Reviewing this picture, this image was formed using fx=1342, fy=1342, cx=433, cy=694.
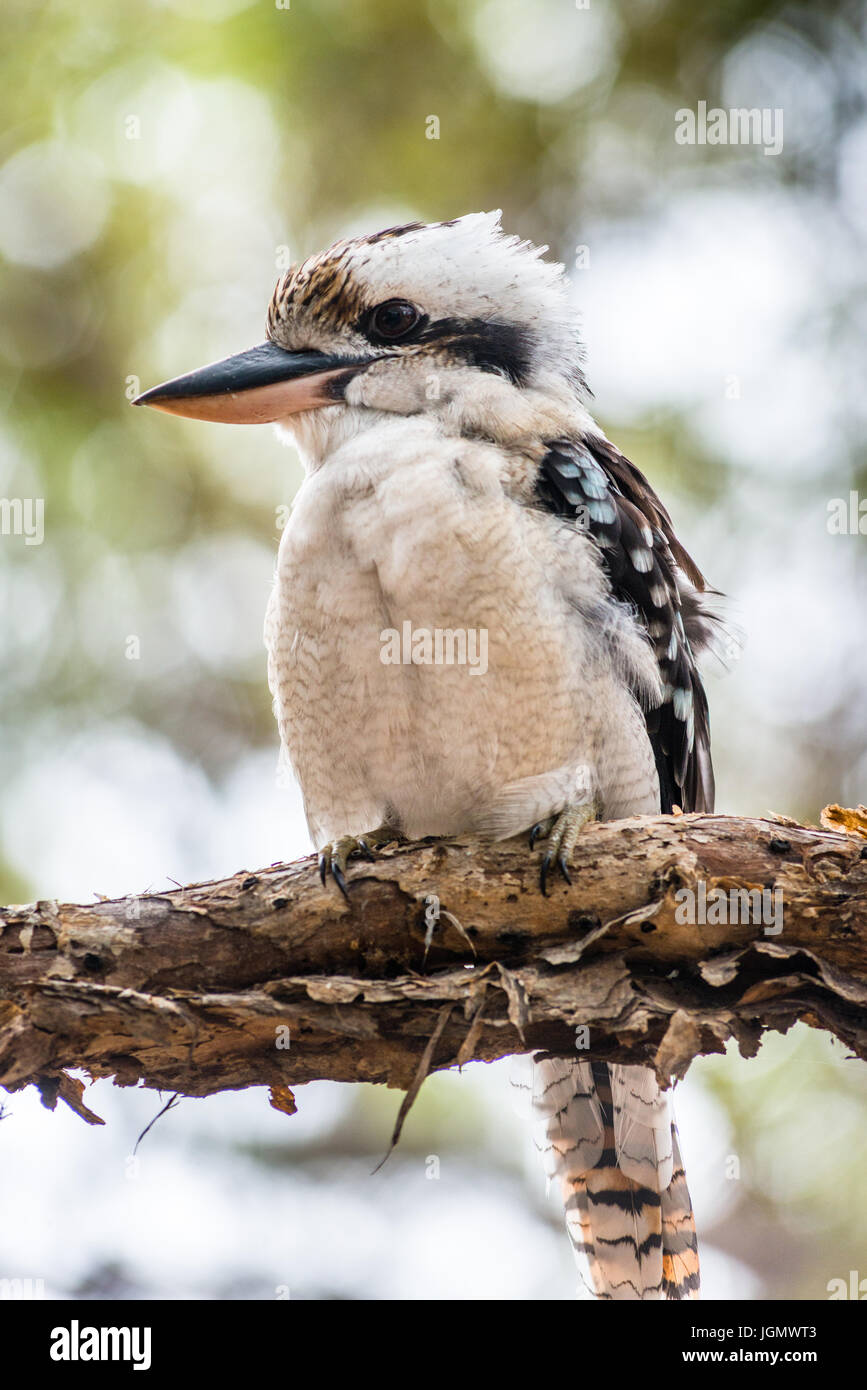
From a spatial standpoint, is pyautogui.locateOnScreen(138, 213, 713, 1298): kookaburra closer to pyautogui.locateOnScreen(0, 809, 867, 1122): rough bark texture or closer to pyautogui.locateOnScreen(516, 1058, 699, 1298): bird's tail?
pyautogui.locateOnScreen(516, 1058, 699, 1298): bird's tail

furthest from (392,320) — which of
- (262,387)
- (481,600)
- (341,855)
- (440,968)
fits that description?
(440,968)

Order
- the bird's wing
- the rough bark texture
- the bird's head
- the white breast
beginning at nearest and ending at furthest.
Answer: the rough bark texture
the white breast
the bird's wing
the bird's head

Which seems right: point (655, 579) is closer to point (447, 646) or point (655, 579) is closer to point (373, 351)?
point (447, 646)

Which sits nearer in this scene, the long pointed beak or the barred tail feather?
the barred tail feather

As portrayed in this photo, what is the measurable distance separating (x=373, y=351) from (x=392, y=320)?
0.23 ft

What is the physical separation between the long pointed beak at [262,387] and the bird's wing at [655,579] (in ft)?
1.50

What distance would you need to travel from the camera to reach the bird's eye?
8.59 ft

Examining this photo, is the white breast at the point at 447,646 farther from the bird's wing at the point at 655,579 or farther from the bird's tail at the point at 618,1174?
the bird's tail at the point at 618,1174

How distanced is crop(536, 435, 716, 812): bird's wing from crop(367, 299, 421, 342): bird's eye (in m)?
0.39

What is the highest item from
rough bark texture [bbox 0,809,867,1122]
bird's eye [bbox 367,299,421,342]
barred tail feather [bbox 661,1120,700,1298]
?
bird's eye [bbox 367,299,421,342]

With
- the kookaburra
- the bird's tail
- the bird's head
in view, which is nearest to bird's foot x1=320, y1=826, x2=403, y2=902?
the kookaburra

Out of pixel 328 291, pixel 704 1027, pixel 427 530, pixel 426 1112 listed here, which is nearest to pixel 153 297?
pixel 328 291

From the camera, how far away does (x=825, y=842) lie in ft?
6.77

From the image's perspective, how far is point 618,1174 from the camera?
2.58 m
